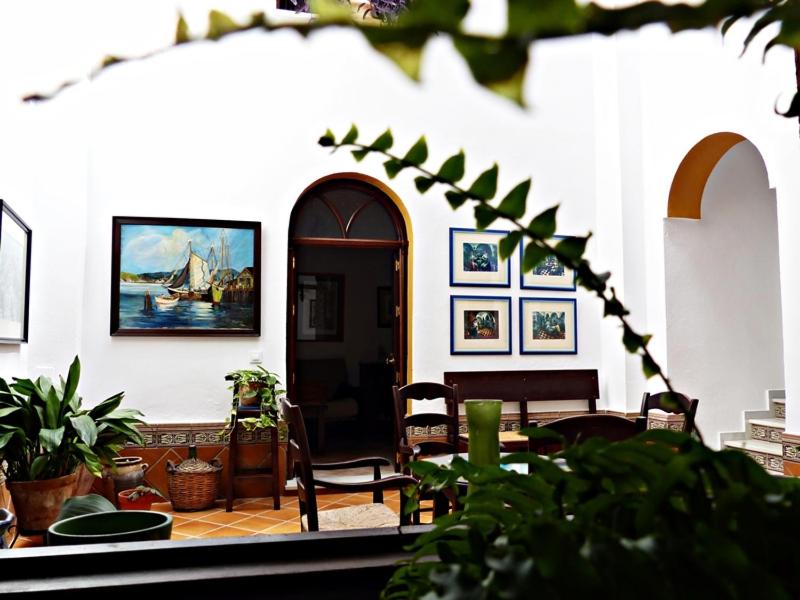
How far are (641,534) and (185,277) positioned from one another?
17.2 ft

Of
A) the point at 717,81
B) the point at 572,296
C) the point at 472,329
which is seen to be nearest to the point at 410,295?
the point at 472,329

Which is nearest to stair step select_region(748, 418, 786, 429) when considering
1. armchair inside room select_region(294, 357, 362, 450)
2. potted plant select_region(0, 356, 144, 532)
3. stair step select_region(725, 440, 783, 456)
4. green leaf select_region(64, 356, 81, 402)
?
stair step select_region(725, 440, 783, 456)

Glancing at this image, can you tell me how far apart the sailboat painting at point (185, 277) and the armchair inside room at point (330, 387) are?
2.45 meters

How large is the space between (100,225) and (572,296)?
4085 mm

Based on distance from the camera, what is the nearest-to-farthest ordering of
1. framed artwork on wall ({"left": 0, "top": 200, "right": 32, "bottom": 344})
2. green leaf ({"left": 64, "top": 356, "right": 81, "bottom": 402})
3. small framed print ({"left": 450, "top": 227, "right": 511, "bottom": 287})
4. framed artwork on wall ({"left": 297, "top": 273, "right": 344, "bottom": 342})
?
1. green leaf ({"left": 64, "top": 356, "right": 81, "bottom": 402})
2. framed artwork on wall ({"left": 0, "top": 200, "right": 32, "bottom": 344})
3. small framed print ({"left": 450, "top": 227, "right": 511, "bottom": 287})
4. framed artwork on wall ({"left": 297, "top": 273, "right": 344, "bottom": 342})

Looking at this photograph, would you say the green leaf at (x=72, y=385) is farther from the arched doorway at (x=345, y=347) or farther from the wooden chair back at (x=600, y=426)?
the arched doorway at (x=345, y=347)

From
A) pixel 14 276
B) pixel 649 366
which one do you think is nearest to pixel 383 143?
pixel 649 366

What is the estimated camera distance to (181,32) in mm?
→ 307

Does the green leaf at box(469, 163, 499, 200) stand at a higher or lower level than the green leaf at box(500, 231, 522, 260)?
higher

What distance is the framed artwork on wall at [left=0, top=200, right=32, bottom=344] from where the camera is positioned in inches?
139

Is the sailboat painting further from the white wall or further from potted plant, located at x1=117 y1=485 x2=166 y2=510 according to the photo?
the white wall

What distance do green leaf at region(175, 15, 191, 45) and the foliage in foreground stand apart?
275mm

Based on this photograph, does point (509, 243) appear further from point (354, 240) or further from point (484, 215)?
point (354, 240)

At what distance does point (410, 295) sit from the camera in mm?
5645
